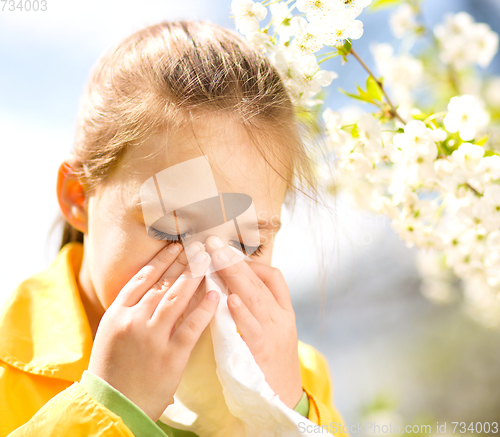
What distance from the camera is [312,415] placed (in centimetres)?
62

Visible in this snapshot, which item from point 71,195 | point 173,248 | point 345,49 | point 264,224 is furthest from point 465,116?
point 71,195

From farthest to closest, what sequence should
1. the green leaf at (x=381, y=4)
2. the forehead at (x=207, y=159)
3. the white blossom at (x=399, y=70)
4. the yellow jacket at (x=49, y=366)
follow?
the white blossom at (x=399, y=70) < the green leaf at (x=381, y=4) < the forehead at (x=207, y=159) < the yellow jacket at (x=49, y=366)

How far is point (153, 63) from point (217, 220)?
11.9 inches

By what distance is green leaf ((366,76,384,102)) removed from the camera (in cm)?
55

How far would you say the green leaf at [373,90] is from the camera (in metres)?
0.55

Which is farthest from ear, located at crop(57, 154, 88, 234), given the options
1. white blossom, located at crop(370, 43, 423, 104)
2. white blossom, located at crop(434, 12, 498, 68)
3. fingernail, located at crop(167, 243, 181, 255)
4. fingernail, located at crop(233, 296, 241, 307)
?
white blossom, located at crop(434, 12, 498, 68)

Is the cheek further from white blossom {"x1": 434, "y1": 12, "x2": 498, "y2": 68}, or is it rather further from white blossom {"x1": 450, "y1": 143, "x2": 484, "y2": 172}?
white blossom {"x1": 434, "y1": 12, "x2": 498, "y2": 68}

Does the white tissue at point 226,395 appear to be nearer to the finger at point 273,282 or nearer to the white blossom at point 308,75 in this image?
the finger at point 273,282

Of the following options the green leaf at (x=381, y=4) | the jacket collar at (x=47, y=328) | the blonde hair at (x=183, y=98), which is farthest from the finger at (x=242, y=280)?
the green leaf at (x=381, y=4)

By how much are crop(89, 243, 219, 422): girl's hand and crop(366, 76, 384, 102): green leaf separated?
336 mm

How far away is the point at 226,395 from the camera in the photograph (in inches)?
20.8

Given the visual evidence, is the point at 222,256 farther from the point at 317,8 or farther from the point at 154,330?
the point at 317,8

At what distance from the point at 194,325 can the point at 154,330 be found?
0.05 metres

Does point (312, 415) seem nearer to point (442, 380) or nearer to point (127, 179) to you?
point (127, 179)
